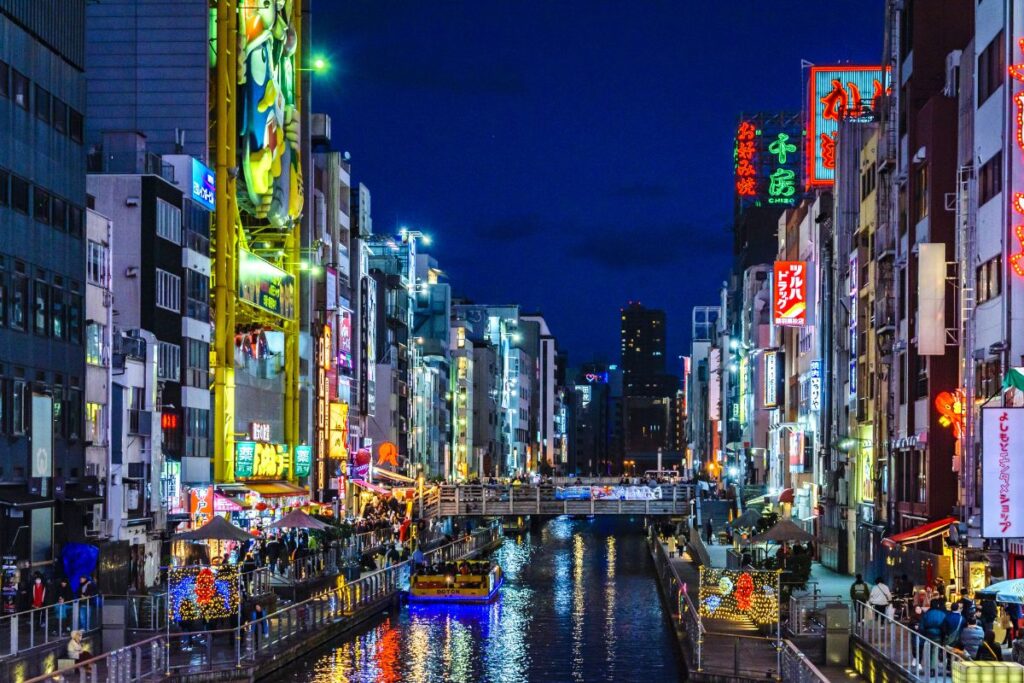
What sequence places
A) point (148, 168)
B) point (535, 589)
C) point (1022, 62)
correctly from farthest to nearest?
point (535, 589) < point (148, 168) < point (1022, 62)

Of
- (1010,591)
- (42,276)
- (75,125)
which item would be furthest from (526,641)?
(1010,591)

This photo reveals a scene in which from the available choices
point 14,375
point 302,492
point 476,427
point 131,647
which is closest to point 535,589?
point 302,492

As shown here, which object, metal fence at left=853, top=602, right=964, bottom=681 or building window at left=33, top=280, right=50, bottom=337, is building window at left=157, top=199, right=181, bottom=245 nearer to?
building window at left=33, top=280, right=50, bottom=337

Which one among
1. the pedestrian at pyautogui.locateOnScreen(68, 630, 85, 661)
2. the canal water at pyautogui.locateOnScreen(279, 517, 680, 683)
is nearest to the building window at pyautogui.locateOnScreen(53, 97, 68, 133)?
the canal water at pyautogui.locateOnScreen(279, 517, 680, 683)

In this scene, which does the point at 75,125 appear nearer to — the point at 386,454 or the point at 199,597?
the point at 199,597

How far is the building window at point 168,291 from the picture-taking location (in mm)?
68312

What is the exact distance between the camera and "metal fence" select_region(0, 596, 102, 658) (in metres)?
36.3

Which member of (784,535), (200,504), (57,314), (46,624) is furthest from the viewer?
(200,504)

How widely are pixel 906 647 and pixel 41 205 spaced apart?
3105cm

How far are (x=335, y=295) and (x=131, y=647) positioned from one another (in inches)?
2817

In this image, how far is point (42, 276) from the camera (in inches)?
2098

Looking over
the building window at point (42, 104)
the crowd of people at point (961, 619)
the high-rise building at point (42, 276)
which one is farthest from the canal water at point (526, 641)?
the building window at point (42, 104)

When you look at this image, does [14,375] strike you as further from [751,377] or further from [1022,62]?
[751,377]

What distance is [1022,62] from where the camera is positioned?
43438 mm
